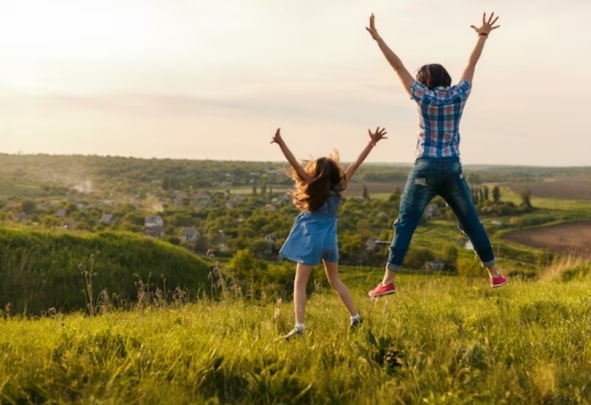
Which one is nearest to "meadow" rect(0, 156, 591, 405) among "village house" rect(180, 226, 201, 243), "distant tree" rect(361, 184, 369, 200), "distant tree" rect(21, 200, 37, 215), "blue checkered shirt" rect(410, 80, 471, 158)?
"blue checkered shirt" rect(410, 80, 471, 158)

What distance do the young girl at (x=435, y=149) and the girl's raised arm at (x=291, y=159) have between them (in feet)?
3.95

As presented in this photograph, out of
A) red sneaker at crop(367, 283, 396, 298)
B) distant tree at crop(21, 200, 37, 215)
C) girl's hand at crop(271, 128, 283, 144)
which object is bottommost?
distant tree at crop(21, 200, 37, 215)

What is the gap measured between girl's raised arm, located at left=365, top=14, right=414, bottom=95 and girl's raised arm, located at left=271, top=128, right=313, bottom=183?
1.37 metres

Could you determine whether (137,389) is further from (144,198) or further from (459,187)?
(144,198)

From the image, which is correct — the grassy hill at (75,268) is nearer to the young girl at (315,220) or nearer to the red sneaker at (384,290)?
the red sneaker at (384,290)

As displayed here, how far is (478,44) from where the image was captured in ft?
17.9

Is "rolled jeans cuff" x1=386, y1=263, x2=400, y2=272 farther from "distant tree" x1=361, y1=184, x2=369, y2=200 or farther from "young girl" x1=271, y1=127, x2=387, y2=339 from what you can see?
"distant tree" x1=361, y1=184, x2=369, y2=200

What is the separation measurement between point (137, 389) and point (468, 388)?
6.35 ft

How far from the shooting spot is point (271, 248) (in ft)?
245

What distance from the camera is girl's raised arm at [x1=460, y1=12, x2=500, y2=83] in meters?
5.36

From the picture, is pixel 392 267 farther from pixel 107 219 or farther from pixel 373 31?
pixel 107 219

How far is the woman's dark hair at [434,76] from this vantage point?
529 cm

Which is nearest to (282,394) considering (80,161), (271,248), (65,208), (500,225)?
(271,248)

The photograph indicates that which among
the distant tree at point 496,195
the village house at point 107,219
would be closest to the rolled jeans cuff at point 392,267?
the village house at point 107,219
